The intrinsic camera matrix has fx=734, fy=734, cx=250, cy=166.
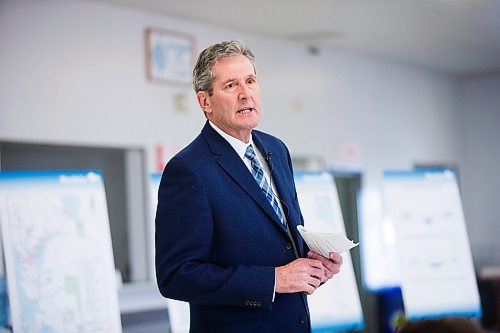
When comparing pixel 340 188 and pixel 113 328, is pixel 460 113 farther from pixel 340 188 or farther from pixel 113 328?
pixel 113 328

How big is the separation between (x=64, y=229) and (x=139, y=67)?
233 cm

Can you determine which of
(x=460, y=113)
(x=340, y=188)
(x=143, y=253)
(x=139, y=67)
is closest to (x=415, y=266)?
(x=143, y=253)

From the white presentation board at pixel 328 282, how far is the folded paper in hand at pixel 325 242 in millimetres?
1950

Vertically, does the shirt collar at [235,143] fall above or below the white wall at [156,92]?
below

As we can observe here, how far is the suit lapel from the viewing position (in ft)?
6.46

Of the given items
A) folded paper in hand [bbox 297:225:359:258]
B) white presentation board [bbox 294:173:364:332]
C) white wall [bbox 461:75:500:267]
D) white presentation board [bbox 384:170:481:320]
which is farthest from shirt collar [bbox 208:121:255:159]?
white wall [bbox 461:75:500:267]

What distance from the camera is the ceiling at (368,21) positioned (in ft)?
17.5

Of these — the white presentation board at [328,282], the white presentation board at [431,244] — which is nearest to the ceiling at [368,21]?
the white presentation board at [431,244]

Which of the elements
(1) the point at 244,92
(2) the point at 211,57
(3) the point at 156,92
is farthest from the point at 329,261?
(3) the point at 156,92

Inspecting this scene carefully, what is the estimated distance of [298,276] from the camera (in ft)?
6.28

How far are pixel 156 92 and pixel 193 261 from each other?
368 cm

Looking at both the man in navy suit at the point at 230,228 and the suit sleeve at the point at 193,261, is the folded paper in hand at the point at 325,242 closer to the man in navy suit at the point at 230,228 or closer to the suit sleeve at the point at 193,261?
the man in navy suit at the point at 230,228

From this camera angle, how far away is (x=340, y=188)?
285 inches

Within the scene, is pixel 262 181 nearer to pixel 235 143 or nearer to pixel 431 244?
pixel 235 143
